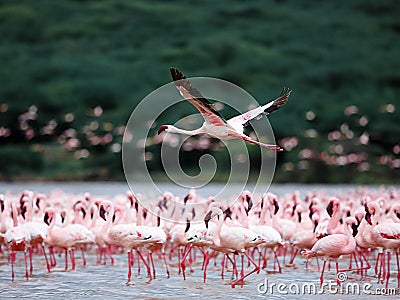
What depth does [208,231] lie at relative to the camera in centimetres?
692

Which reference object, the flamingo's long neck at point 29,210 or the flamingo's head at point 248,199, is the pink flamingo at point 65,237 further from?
the flamingo's head at point 248,199

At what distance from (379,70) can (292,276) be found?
1871 centimetres

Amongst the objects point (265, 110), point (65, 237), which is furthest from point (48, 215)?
point (265, 110)

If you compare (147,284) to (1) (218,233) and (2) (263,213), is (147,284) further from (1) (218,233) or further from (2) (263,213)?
(2) (263,213)

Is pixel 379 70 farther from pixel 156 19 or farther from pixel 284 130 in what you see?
pixel 156 19

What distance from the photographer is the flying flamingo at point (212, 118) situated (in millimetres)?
6125

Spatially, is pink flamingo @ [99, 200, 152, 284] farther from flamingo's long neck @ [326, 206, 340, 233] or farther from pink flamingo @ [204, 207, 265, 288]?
flamingo's long neck @ [326, 206, 340, 233]

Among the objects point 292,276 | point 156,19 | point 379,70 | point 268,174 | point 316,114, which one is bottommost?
point 292,276

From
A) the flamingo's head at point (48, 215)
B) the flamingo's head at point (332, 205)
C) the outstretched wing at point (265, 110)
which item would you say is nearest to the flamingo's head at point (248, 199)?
the outstretched wing at point (265, 110)

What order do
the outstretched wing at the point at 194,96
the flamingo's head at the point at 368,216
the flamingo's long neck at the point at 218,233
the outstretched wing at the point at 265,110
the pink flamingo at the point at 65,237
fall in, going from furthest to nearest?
the outstretched wing at the point at 265,110, the pink flamingo at the point at 65,237, the flamingo's head at the point at 368,216, the flamingo's long neck at the point at 218,233, the outstretched wing at the point at 194,96

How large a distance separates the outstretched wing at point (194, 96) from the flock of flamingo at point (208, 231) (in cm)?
80

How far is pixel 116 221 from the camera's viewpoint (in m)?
7.65

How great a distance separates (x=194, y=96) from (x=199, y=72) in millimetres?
19057

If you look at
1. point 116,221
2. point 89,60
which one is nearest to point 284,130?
point 89,60
